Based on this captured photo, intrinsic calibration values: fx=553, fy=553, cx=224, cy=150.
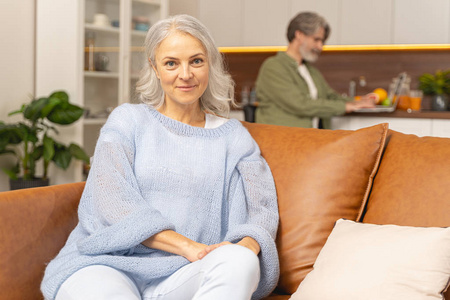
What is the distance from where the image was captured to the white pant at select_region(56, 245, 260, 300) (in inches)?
51.6

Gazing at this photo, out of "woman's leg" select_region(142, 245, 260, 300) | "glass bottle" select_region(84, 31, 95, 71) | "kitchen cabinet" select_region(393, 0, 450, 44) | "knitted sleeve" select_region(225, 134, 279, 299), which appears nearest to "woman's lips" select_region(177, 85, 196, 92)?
"knitted sleeve" select_region(225, 134, 279, 299)

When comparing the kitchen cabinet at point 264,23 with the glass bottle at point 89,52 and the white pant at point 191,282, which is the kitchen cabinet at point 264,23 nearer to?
the glass bottle at point 89,52

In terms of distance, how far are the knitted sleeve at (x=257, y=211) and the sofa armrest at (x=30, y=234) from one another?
0.53 meters

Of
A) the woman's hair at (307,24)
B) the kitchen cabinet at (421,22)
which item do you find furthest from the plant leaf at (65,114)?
the kitchen cabinet at (421,22)

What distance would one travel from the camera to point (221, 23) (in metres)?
5.75

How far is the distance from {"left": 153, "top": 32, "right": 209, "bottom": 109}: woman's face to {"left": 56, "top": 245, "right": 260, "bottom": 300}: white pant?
0.55 metres

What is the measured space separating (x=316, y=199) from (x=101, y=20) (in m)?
3.06

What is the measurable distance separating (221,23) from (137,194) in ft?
14.4

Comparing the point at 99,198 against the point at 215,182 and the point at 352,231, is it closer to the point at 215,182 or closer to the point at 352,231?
the point at 215,182

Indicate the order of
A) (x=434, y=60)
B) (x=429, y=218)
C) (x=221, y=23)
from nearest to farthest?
(x=429, y=218), (x=434, y=60), (x=221, y=23)

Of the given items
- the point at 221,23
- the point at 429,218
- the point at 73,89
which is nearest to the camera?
the point at 429,218

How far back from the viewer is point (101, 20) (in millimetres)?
4246

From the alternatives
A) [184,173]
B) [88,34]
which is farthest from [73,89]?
[184,173]

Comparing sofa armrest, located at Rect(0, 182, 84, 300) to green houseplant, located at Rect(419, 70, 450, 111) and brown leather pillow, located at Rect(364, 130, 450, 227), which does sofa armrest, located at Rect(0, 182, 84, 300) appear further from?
green houseplant, located at Rect(419, 70, 450, 111)
